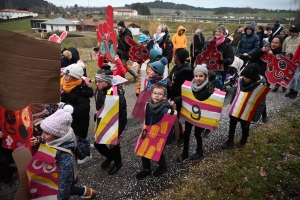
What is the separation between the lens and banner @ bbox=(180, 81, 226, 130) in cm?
345

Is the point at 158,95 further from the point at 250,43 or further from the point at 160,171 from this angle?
the point at 250,43

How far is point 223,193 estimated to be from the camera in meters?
3.42

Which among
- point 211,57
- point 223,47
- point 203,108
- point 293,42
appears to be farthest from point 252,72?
point 293,42

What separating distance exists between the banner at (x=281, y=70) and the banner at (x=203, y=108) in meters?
2.95

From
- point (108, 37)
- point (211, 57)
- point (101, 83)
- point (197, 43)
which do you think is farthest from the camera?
point (197, 43)

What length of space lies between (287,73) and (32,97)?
575cm

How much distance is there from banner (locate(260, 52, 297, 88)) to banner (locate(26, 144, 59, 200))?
18.0ft

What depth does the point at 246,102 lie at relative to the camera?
12.9 ft

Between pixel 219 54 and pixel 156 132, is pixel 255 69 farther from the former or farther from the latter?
pixel 156 132

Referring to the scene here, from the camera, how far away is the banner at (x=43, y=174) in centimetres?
215

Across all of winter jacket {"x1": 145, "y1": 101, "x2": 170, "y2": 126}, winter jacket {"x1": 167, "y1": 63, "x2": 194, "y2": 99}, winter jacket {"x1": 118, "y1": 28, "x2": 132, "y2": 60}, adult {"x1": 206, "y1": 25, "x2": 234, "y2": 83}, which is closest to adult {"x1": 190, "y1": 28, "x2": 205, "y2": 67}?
winter jacket {"x1": 118, "y1": 28, "x2": 132, "y2": 60}

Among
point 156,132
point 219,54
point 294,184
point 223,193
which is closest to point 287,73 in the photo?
point 219,54

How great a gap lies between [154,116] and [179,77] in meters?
1.15

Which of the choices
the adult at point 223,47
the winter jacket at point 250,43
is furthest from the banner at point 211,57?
the winter jacket at point 250,43
